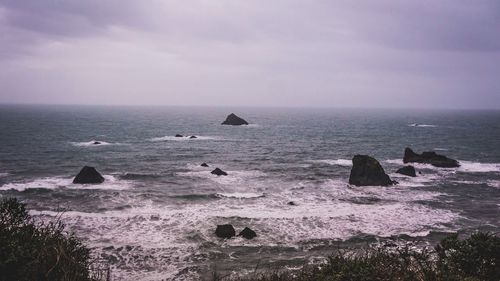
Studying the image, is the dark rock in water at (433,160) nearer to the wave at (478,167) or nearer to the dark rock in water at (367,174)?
the wave at (478,167)

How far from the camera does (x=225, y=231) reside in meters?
25.7

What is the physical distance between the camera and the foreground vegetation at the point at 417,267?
1246cm

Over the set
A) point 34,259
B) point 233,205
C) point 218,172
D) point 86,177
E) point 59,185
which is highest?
point 34,259

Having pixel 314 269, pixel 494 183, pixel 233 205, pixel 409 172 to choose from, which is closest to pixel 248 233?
pixel 233 205

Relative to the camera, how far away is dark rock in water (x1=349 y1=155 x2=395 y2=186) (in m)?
41.8

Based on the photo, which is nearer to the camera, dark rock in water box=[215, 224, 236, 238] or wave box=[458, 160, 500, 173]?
dark rock in water box=[215, 224, 236, 238]

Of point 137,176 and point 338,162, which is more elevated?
point 338,162

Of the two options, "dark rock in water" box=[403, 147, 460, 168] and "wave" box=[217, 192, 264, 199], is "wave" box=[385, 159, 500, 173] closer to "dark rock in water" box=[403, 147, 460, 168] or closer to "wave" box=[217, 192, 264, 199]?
"dark rock in water" box=[403, 147, 460, 168]

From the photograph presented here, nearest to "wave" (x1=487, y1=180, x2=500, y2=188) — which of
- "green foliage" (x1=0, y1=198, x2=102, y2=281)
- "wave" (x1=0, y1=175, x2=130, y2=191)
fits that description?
"wave" (x1=0, y1=175, x2=130, y2=191)

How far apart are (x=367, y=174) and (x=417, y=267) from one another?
29187mm

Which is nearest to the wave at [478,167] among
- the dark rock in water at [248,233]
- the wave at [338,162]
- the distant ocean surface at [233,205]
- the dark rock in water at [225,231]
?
the distant ocean surface at [233,205]

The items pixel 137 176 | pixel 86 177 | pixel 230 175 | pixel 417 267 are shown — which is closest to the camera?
pixel 417 267

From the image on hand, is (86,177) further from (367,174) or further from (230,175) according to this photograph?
(367,174)

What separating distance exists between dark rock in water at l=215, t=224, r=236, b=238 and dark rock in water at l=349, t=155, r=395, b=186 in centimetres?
2123
